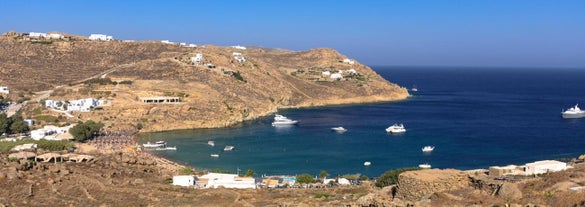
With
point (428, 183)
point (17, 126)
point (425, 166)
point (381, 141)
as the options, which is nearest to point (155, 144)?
point (17, 126)

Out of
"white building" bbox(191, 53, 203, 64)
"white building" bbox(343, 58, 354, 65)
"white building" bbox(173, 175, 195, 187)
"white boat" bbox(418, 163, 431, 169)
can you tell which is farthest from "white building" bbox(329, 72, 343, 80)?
"white building" bbox(173, 175, 195, 187)

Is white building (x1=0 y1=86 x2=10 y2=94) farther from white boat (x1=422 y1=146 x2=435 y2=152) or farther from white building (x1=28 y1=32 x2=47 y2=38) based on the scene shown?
white boat (x1=422 y1=146 x2=435 y2=152)

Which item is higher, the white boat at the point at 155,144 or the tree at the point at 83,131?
the tree at the point at 83,131

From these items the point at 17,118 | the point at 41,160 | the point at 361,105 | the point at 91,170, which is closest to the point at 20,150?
the point at 41,160

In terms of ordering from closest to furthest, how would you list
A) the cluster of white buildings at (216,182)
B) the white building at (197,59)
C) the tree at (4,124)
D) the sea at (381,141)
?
the cluster of white buildings at (216,182), the sea at (381,141), the tree at (4,124), the white building at (197,59)

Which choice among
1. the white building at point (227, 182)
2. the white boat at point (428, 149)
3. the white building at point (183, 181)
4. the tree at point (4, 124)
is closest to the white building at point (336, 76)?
the white boat at point (428, 149)

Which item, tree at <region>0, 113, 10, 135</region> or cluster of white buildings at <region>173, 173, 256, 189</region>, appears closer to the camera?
cluster of white buildings at <region>173, 173, 256, 189</region>

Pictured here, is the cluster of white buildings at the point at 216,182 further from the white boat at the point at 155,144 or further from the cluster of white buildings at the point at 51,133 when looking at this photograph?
the cluster of white buildings at the point at 51,133
